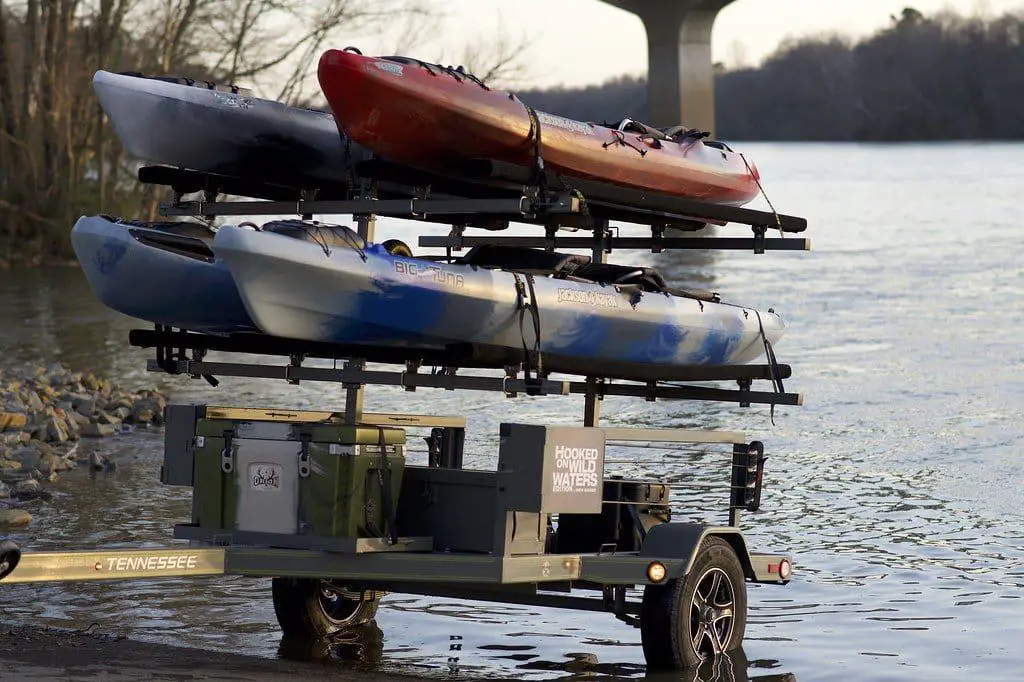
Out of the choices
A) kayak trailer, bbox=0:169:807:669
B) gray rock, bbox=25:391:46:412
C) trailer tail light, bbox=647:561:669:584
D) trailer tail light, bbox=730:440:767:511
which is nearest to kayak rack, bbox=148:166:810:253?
kayak trailer, bbox=0:169:807:669

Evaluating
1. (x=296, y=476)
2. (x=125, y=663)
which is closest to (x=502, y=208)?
(x=296, y=476)

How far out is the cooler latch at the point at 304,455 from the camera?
700 cm

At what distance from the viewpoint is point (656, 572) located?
7.14 meters

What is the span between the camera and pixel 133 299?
Result: 8.02 metres

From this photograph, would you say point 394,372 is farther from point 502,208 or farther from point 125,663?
point 125,663

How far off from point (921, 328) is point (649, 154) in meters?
20.3

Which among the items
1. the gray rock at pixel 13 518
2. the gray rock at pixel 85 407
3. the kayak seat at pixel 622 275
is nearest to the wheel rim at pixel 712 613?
the kayak seat at pixel 622 275

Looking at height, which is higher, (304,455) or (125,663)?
(304,455)

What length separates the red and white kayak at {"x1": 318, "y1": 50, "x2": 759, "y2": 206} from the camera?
8.84m

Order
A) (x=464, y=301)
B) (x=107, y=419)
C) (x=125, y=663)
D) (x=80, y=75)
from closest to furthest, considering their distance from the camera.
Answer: (x=125, y=663) < (x=464, y=301) < (x=107, y=419) < (x=80, y=75)

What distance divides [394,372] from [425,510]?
0.68 metres

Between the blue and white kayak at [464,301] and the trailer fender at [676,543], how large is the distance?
3.36 ft

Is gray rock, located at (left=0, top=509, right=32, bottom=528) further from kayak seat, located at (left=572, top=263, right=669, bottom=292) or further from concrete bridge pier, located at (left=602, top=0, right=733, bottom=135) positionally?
concrete bridge pier, located at (left=602, top=0, right=733, bottom=135)

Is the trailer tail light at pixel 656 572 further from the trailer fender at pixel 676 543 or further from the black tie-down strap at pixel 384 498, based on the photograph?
the black tie-down strap at pixel 384 498
